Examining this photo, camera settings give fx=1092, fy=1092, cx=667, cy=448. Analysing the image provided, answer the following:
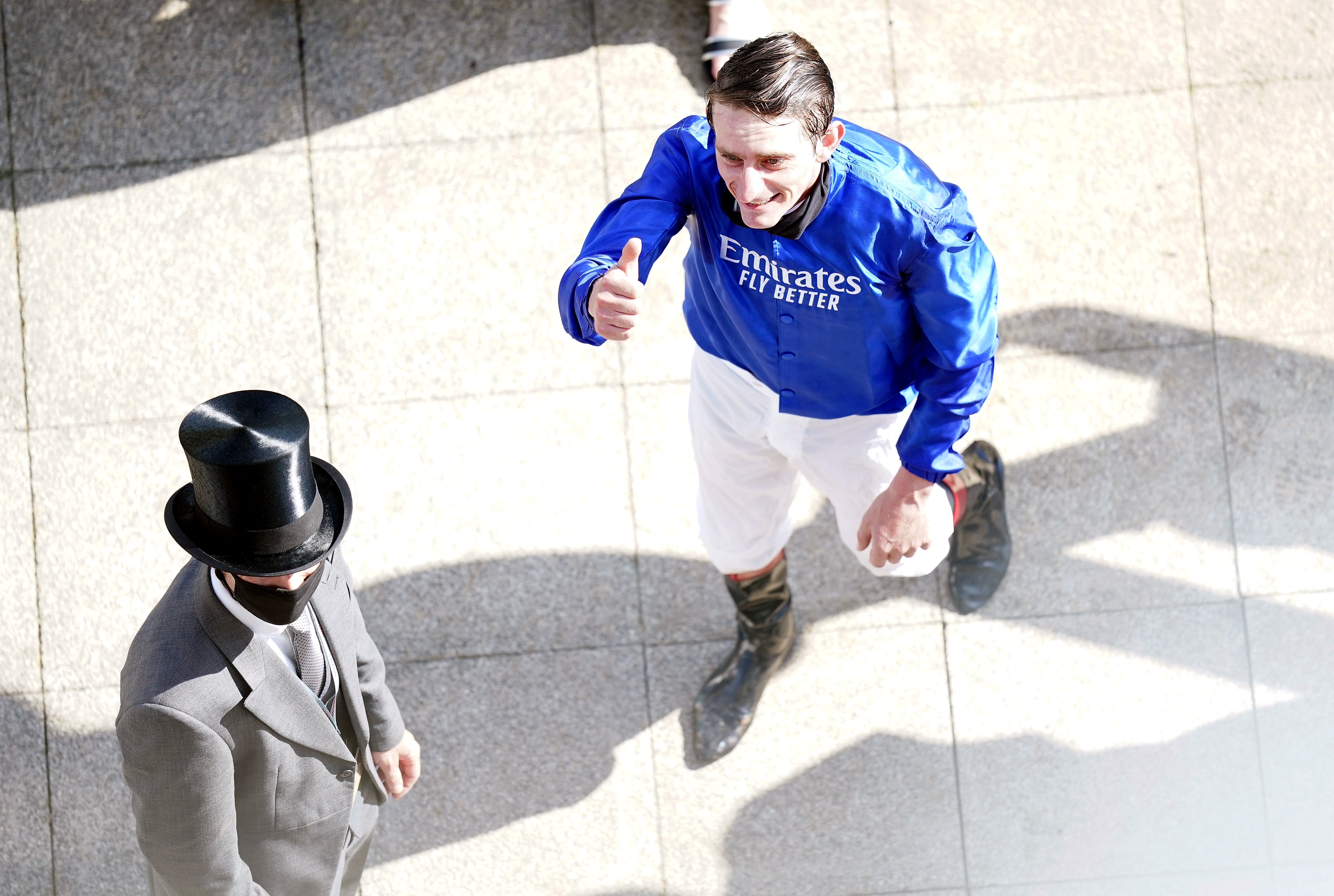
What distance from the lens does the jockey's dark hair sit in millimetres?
2383

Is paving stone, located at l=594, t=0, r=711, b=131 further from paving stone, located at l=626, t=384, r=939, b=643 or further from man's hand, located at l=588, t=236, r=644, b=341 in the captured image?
man's hand, located at l=588, t=236, r=644, b=341

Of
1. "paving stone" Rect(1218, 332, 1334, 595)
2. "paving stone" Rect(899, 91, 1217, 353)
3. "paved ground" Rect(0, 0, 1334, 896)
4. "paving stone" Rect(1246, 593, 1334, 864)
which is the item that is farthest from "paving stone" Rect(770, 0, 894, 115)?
"paving stone" Rect(1246, 593, 1334, 864)

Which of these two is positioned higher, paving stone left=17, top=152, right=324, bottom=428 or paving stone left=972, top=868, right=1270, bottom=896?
paving stone left=17, top=152, right=324, bottom=428

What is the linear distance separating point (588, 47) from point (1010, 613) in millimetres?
2707

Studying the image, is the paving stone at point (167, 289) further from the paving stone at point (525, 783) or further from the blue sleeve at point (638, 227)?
the blue sleeve at point (638, 227)

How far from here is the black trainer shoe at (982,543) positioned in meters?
3.98

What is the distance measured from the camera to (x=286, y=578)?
241 centimetres

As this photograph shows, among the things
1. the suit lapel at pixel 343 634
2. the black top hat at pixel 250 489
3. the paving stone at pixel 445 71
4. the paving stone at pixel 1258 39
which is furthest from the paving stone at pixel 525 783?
the paving stone at pixel 1258 39

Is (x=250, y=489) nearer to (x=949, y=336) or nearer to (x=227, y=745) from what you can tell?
(x=227, y=745)

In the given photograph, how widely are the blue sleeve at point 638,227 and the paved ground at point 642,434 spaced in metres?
1.43

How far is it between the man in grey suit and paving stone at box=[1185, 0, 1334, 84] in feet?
12.3

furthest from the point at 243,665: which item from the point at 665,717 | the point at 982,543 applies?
the point at 982,543

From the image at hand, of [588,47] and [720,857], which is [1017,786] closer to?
[720,857]

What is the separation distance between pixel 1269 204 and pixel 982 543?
1.78m
